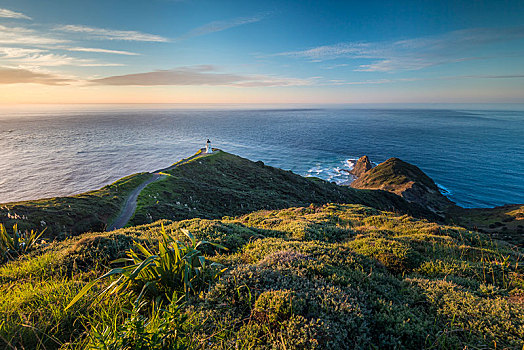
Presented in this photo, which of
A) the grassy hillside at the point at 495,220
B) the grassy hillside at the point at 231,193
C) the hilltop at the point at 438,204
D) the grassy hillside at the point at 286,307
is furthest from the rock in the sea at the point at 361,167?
the grassy hillside at the point at 286,307

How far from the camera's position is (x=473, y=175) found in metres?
70.9

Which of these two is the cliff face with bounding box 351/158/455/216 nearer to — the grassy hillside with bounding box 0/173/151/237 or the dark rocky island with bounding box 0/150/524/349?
the dark rocky island with bounding box 0/150/524/349

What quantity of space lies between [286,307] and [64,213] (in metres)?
27.6

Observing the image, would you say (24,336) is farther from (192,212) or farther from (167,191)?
(167,191)

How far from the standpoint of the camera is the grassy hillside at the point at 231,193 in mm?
28844

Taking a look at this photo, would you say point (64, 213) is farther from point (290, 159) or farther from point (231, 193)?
point (290, 159)

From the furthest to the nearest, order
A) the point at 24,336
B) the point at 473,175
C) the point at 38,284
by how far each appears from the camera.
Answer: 1. the point at 473,175
2. the point at 38,284
3. the point at 24,336

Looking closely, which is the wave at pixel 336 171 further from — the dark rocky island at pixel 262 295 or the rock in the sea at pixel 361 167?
the dark rocky island at pixel 262 295

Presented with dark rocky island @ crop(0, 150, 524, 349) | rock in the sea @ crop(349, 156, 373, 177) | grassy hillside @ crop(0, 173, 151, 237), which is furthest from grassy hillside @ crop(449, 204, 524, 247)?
grassy hillside @ crop(0, 173, 151, 237)

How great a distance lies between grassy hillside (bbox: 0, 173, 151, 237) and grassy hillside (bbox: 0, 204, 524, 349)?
19.7m

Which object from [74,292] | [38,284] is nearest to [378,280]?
[74,292]

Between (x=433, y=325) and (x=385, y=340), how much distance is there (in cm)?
106

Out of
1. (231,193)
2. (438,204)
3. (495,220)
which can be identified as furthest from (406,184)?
(231,193)

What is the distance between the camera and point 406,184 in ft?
192
